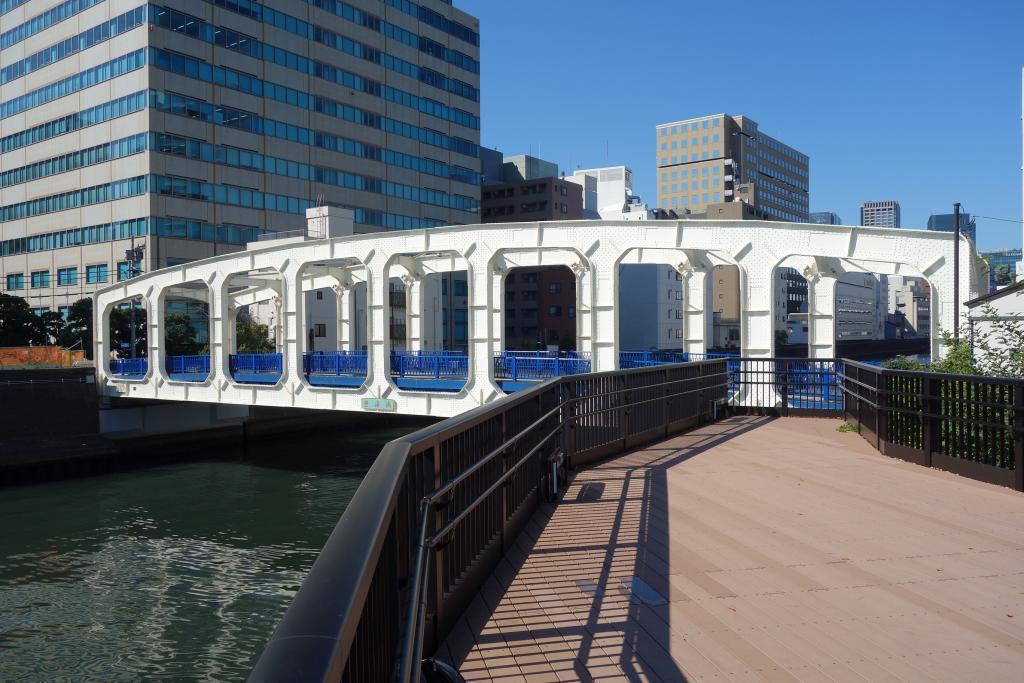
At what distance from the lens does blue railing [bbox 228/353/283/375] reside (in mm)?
33938

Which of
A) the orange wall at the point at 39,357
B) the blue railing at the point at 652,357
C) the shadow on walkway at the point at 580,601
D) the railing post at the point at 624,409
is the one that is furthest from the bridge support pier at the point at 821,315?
the orange wall at the point at 39,357

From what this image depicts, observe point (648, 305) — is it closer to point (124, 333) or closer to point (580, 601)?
point (124, 333)

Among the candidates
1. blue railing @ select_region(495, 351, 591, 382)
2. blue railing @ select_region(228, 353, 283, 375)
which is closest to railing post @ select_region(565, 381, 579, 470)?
blue railing @ select_region(495, 351, 591, 382)

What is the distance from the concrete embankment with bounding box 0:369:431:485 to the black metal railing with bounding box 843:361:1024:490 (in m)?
34.9

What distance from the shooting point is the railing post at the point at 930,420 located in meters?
10.1

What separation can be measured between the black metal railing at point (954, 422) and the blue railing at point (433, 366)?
16.6 m

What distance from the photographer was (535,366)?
85.3 ft

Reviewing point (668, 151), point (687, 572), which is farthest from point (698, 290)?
point (668, 151)

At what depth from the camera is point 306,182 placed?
7144cm

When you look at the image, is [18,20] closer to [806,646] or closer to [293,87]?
[293,87]

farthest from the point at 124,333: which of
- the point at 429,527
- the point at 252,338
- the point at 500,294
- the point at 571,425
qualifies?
→ the point at 429,527

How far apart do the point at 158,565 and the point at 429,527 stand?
19757 mm

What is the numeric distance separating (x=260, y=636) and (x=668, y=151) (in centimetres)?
14919

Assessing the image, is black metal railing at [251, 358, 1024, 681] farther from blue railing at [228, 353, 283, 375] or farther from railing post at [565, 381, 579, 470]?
blue railing at [228, 353, 283, 375]
